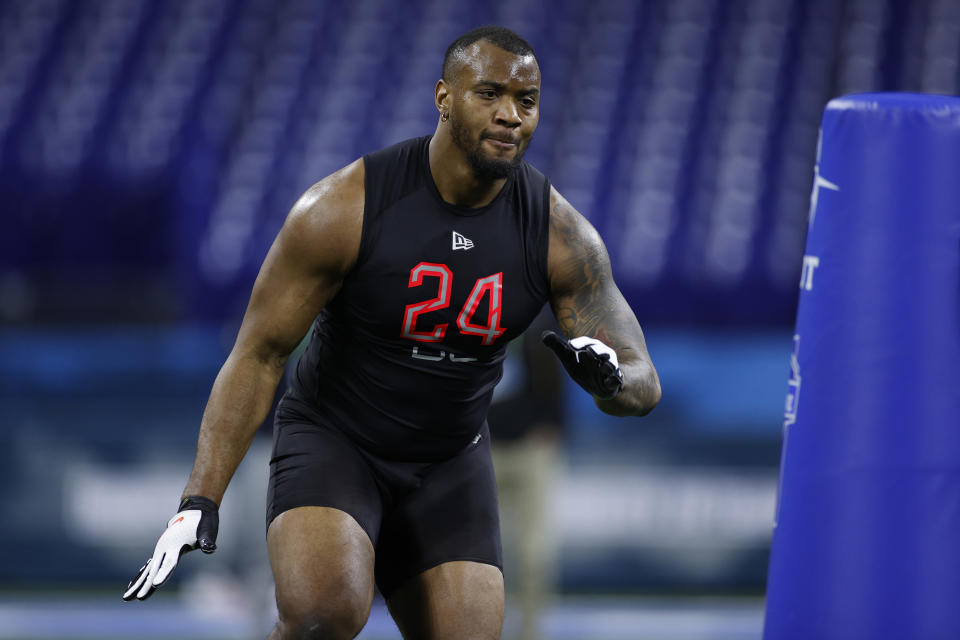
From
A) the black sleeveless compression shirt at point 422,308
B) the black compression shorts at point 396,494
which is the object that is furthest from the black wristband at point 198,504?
the black sleeveless compression shirt at point 422,308

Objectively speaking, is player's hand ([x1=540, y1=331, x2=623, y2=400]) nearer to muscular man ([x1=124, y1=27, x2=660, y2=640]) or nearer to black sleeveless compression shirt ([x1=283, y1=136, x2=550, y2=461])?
muscular man ([x1=124, y1=27, x2=660, y2=640])

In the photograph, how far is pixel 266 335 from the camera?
3756mm

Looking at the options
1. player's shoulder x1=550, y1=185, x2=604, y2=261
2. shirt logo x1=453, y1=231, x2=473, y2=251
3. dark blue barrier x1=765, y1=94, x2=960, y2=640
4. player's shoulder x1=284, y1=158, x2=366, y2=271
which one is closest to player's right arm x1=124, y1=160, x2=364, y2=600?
player's shoulder x1=284, y1=158, x2=366, y2=271

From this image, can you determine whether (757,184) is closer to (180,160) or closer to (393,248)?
(180,160)

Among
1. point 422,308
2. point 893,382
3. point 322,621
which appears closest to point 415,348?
point 422,308

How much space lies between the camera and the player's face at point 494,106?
370 centimetres

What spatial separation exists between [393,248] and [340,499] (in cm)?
74

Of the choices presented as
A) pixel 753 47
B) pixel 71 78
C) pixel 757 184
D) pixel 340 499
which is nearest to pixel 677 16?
pixel 753 47

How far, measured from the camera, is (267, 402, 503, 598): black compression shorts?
12.3ft

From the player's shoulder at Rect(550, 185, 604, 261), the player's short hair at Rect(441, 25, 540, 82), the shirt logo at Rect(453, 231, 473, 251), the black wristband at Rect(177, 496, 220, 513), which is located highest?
the player's short hair at Rect(441, 25, 540, 82)

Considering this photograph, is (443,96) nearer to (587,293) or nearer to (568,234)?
(568,234)

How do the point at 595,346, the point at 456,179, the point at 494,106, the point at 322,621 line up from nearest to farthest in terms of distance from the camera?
the point at 322,621
the point at 595,346
the point at 494,106
the point at 456,179

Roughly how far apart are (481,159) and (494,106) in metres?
0.16

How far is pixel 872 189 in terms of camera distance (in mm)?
3986
